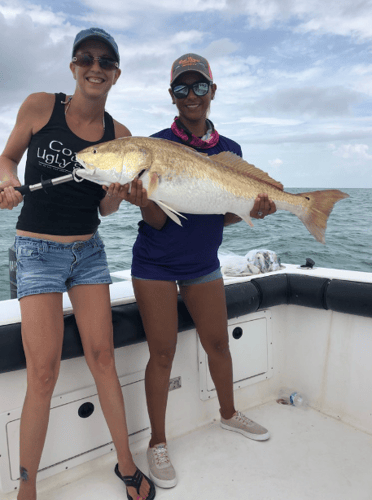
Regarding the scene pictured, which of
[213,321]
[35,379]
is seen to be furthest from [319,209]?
[35,379]

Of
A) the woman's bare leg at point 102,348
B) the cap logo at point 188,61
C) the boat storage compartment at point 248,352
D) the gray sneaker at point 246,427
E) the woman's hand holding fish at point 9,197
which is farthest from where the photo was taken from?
the boat storage compartment at point 248,352

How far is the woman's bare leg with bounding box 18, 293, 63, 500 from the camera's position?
2.09m

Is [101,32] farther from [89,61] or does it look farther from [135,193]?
[135,193]

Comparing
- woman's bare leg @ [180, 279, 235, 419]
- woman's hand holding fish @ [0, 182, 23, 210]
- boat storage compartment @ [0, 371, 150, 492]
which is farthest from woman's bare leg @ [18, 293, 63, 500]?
woman's bare leg @ [180, 279, 235, 419]

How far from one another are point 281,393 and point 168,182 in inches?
94.6

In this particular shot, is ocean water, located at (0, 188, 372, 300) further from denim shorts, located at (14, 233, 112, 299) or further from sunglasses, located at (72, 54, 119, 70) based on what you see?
sunglasses, located at (72, 54, 119, 70)

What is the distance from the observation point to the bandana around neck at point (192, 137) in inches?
101

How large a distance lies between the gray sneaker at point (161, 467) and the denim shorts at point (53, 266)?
1188 millimetres

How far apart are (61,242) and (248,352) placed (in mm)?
1951

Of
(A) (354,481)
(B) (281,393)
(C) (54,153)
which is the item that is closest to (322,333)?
(B) (281,393)

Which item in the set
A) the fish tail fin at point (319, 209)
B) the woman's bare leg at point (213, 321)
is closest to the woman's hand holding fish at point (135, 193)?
the woman's bare leg at point (213, 321)

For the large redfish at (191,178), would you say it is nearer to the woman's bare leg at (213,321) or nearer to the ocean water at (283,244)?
the woman's bare leg at (213,321)

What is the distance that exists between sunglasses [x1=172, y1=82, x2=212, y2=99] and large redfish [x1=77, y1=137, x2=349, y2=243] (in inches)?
15.8

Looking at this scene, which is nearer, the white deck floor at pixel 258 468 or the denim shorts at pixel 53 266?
the denim shorts at pixel 53 266
